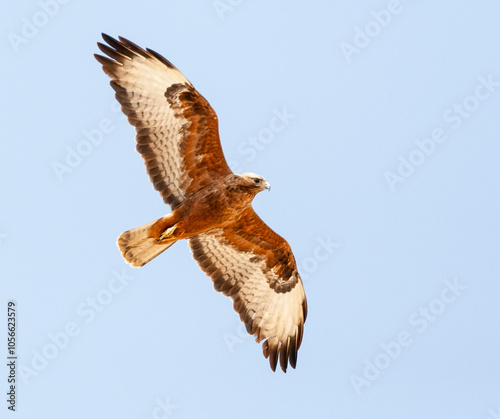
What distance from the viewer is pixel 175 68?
1355cm

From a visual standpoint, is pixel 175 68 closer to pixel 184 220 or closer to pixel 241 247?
pixel 184 220

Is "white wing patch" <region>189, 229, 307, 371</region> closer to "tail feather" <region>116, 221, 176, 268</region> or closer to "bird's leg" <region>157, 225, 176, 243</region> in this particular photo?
"tail feather" <region>116, 221, 176, 268</region>

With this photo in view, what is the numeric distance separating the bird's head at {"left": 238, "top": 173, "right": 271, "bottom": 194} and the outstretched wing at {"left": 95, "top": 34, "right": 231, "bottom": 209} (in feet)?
2.21

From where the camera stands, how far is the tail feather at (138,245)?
45.0 feet

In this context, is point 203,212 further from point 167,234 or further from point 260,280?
point 260,280

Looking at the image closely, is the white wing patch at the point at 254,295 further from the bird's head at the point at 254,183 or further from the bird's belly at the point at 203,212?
the bird's head at the point at 254,183

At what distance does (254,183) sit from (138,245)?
2.17 metres

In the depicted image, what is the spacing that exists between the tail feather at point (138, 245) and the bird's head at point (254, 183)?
5.15 feet

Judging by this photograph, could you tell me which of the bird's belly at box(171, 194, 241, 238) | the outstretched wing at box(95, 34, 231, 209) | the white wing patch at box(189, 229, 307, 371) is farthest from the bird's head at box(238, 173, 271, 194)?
the white wing patch at box(189, 229, 307, 371)

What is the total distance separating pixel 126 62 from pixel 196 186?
2277 mm

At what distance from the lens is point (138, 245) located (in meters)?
13.8

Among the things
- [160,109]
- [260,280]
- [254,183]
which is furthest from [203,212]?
[260,280]

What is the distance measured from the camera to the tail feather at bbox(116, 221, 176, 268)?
13711mm

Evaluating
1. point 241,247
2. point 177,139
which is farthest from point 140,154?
point 241,247
